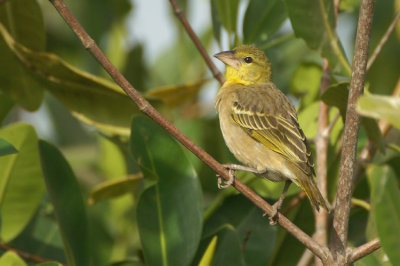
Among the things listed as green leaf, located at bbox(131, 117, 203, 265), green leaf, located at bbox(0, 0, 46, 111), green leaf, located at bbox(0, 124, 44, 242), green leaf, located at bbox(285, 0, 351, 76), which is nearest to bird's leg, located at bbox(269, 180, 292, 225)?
green leaf, located at bbox(131, 117, 203, 265)

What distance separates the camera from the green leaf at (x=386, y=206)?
228 centimetres

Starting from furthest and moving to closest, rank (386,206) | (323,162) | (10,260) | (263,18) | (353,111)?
(263,18), (323,162), (10,260), (353,111), (386,206)

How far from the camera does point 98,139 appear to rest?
4.98m

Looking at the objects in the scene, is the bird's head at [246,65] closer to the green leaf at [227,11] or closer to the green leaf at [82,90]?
the green leaf at [227,11]

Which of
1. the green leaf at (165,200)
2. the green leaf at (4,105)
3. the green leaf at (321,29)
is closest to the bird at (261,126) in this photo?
the green leaf at (165,200)

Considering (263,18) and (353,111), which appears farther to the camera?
(263,18)

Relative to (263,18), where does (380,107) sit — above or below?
above

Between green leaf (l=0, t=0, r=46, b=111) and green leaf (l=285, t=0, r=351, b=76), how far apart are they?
1559 mm

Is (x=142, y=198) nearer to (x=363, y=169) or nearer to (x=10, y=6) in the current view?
(x=363, y=169)

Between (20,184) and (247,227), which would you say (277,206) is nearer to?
(247,227)

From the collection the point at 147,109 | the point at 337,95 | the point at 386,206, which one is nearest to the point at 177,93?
the point at 337,95

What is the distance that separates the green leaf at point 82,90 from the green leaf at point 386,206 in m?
1.75

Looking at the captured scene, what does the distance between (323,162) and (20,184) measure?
166cm

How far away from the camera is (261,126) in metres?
4.25
